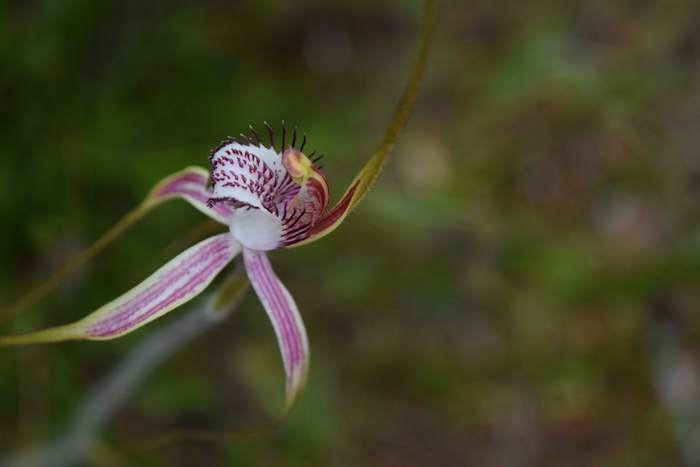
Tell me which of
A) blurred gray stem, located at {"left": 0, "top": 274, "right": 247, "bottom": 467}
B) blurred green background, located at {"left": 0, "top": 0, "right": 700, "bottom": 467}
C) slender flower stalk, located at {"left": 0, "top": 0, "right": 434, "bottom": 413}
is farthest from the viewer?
blurred green background, located at {"left": 0, "top": 0, "right": 700, "bottom": 467}

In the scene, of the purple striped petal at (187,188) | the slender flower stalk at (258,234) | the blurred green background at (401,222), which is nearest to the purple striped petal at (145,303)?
the slender flower stalk at (258,234)

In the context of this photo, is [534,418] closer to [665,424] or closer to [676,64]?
[665,424]

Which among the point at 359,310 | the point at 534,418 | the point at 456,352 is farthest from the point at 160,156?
the point at 534,418

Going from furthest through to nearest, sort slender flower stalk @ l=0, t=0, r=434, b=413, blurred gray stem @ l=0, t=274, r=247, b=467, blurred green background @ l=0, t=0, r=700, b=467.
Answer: blurred green background @ l=0, t=0, r=700, b=467
blurred gray stem @ l=0, t=274, r=247, b=467
slender flower stalk @ l=0, t=0, r=434, b=413

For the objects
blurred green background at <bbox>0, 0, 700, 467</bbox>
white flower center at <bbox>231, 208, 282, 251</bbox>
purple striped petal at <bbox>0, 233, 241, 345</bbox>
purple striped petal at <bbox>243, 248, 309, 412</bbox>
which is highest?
blurred green background at <bbox>0, 0, 700, 467</bbox>

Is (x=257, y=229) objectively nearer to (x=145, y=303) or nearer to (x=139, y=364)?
(x=145, y=303)

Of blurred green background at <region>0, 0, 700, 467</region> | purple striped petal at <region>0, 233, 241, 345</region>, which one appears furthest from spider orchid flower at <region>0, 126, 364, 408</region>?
blurred green background at <region>0, 0, 700, 467</region>

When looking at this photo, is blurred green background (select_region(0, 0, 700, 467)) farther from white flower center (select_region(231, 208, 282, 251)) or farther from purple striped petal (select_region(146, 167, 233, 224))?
white flower center (select_region(231, 208, 282, 251))
